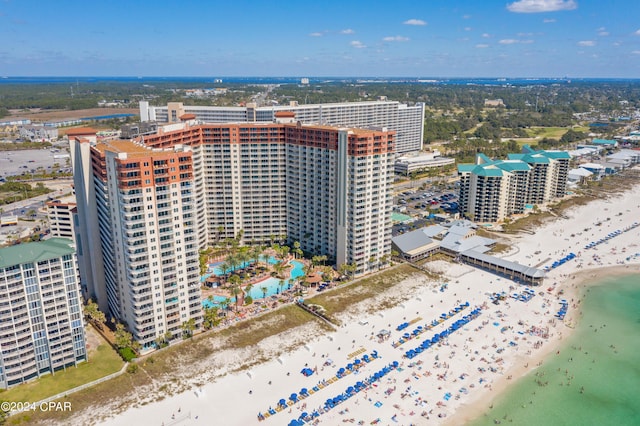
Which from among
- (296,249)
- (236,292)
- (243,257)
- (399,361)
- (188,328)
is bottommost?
(399,361)

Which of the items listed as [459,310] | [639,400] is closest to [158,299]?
[459,310]

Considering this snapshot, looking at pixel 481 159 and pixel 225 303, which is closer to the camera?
pixel 225 303

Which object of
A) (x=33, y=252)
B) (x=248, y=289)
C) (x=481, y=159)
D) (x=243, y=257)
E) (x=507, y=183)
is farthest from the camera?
(x=481, y=159)

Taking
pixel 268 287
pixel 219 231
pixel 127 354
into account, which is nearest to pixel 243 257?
pixel 268 287

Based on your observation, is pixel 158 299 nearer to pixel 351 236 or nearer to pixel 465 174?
pixel 351 236

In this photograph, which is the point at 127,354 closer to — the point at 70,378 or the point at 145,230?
the point at 70,378

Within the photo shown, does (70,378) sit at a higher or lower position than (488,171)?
lower

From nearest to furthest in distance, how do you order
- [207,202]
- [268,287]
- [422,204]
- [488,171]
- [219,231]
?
1. [268,287]
2. [207,202]
3. [219,231]
4. [488,171]
5. [422,204]

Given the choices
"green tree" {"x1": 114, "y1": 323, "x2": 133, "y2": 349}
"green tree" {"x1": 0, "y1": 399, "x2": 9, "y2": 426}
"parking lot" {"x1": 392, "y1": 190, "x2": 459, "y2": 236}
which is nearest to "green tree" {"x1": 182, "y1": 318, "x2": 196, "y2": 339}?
"green tree" {"x1": 114, "y1": 323, "x2": 133, "y2": 349}
